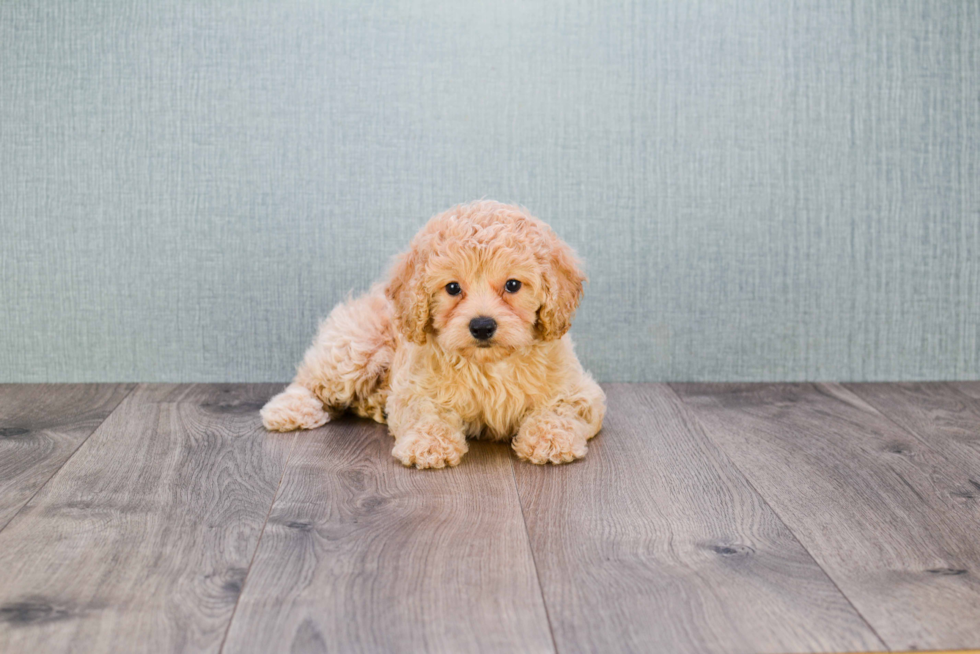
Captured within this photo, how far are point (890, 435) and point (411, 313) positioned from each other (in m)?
1.49

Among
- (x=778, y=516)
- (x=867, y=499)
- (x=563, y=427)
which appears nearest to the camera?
(x=778, y=516)

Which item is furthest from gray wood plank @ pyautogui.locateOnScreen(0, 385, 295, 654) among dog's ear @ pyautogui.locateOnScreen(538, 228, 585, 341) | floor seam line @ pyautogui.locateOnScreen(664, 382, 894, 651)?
floor seam line @ pyautogui.locateOnScreen(664, 382, 894, 651)

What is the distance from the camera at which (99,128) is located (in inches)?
120

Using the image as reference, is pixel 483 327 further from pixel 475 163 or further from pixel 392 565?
pixel 475 163

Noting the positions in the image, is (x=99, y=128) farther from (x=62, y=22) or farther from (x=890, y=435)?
(x=890, y=435)

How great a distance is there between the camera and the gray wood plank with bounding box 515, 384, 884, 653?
1.49 m

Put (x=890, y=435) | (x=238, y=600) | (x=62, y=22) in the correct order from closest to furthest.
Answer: (x=238, y=600), (x=890, y=435), (x=62, y=22)

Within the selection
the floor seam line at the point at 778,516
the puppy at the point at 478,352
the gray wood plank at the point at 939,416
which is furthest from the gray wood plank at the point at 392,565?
the gray wood plank at the point at 939,416

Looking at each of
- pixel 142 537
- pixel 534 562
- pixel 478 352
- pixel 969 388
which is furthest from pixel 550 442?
pixel 969 388

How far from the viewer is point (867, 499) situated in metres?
2.11

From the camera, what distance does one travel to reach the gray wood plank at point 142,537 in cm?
151

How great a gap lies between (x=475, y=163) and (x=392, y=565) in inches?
68.0

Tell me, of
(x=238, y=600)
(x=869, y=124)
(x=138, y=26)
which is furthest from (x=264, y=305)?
(x=869, y=124)

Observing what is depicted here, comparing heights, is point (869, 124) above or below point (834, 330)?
above
